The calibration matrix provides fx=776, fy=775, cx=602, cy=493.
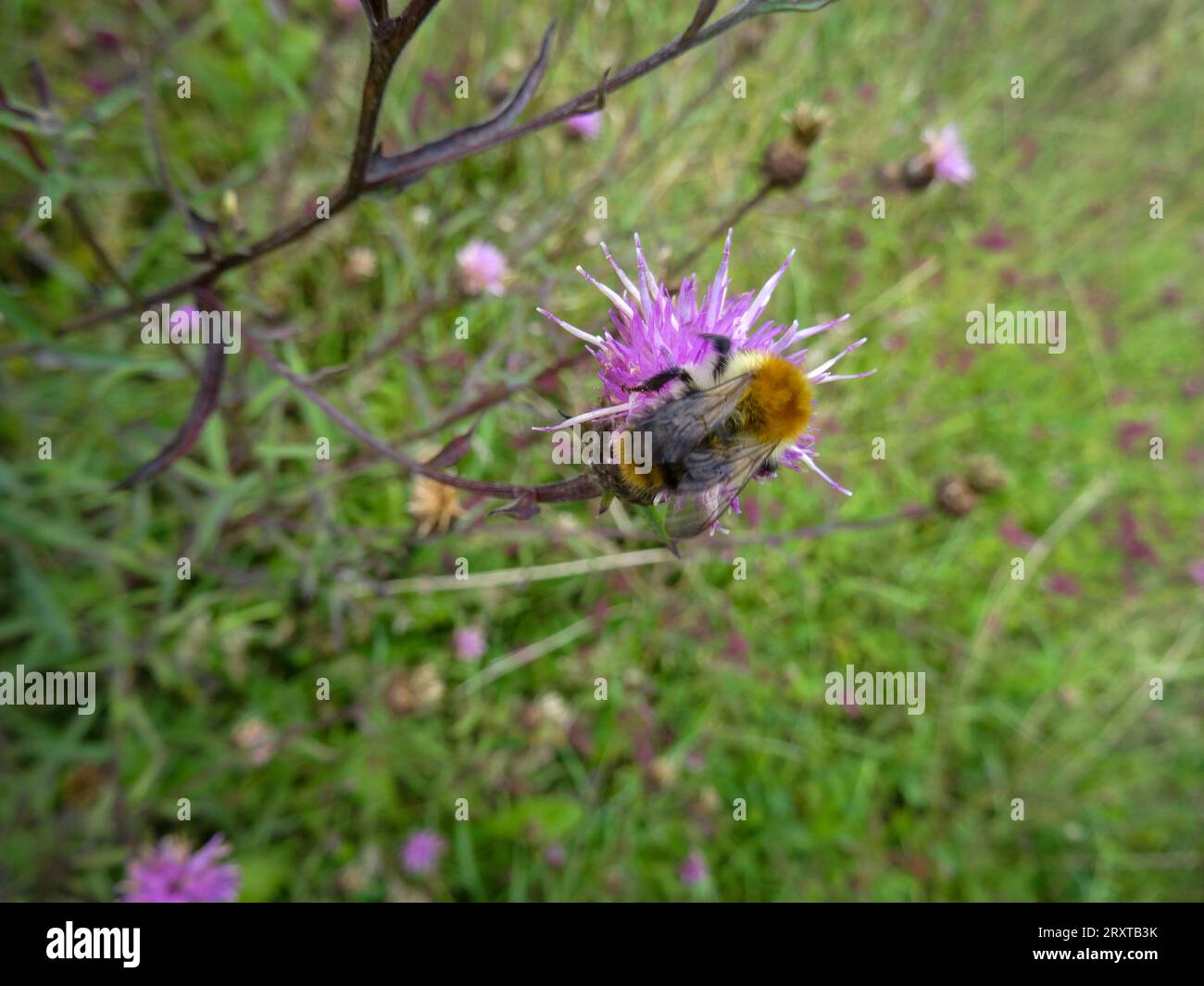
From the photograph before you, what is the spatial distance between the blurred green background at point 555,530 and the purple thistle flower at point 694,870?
3 cm

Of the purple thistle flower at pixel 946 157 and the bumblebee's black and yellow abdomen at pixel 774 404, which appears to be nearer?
the bumblebee's black and yellow abdomen at pixel 774 404

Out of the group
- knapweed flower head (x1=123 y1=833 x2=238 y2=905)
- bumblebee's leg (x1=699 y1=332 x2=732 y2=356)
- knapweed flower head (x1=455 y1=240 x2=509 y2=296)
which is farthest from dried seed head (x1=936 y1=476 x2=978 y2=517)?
knapweed flower head (x1=123 y1=833 x2=238 y2=905)

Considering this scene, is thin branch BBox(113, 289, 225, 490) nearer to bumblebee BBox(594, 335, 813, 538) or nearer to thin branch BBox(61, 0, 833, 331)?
thin branch BBox(61, 0, 833, 331)

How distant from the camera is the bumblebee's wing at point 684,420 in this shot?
1.20 m

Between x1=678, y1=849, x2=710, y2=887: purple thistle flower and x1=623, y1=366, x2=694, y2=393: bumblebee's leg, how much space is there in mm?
2072

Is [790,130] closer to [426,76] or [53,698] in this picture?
[426,76]

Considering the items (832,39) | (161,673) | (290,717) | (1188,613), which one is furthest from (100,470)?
(1188,613)

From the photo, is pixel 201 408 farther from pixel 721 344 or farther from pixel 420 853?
pixel 420 853

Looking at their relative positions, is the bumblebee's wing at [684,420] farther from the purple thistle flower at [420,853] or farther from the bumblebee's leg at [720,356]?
the purple thistle flower at [420,853]

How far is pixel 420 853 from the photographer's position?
2.50 meters

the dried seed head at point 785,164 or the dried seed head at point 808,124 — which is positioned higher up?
the dried seed head at point 808,124

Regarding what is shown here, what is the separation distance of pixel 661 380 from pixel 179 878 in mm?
1838

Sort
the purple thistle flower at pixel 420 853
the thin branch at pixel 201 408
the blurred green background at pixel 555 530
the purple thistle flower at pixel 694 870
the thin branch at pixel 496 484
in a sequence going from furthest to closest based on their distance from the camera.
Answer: the purple thistle flower at pixel 694 870
the purple thistle flower at pixel 420 853
the blurred green background at pixel 555 530
the thin branch at pixel 201 408
the thin branch at pixel 496 484

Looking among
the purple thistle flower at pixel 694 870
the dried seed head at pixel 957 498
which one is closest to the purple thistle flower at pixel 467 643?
the purple thistle flower at pixel 694 870
